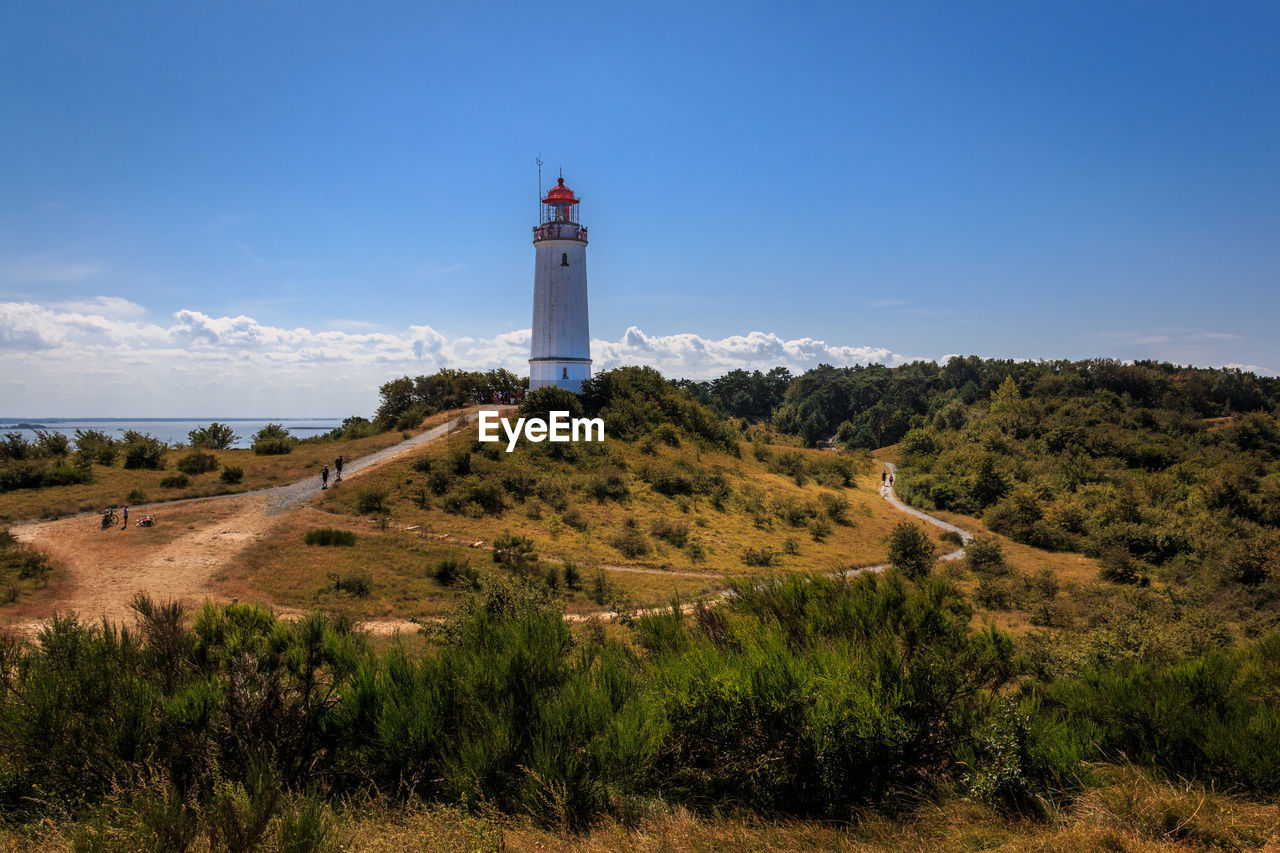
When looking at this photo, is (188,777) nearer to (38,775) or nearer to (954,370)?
(38,775)

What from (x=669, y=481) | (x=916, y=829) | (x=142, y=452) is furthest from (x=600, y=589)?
(x=142, y=452)

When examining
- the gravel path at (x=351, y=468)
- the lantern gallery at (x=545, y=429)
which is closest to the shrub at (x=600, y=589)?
the gravel path at (x=351, y=468)

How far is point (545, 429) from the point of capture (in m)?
33.4

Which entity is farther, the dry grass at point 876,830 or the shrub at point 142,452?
the shrub at point 142,452

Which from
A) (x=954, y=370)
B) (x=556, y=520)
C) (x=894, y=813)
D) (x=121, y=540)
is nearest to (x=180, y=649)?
(x=894, y=813)

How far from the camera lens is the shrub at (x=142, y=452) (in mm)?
27062

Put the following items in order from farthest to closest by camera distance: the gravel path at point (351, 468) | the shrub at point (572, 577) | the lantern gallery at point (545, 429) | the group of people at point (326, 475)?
1. the lantern gallery at point (545, 429)
2. the group of people at point (326, 475)
3. the gravel path at point (351, 468)
4. the shrub at point (572, 577)

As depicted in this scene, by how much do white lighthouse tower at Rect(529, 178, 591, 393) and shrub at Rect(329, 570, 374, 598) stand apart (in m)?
19.8

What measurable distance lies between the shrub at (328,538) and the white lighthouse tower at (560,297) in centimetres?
1716

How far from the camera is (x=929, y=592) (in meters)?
9.45

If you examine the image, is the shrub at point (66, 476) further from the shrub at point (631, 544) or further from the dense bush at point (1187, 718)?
the dense bush at point (1187, 718)

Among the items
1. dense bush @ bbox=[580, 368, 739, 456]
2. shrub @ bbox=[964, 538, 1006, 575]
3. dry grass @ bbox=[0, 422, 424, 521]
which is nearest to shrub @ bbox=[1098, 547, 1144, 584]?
shrub @ bbox=[964, 538, 1006, 575]

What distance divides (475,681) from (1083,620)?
15777 mm

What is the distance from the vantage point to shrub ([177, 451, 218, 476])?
2684cm
